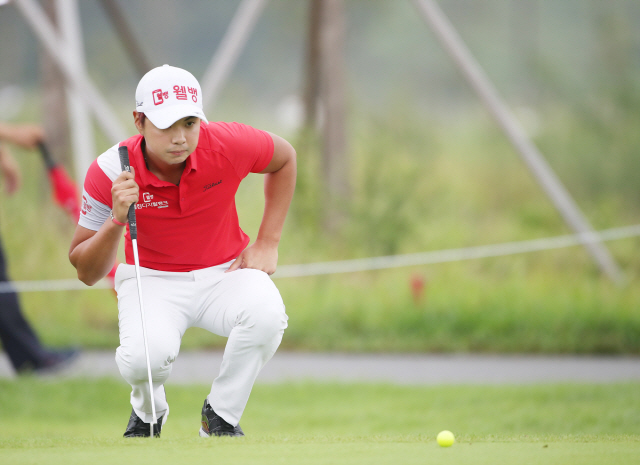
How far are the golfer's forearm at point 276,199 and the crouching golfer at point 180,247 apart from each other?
0.33 feet

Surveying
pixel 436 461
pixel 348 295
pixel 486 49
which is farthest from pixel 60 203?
pixel 486 49

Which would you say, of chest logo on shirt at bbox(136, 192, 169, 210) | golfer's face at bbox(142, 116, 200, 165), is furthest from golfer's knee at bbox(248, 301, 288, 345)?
golfer's face at bbox(142, 116, 200, 165)

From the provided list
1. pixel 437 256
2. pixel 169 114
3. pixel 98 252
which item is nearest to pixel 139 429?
pixel 98 252

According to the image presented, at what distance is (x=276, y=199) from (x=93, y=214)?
1058 mm

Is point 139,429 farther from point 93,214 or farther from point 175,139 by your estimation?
point 175,139

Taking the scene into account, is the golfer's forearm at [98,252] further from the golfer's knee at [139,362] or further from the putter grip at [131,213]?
the golfer's knee at [139,362]

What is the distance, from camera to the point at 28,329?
688 cm

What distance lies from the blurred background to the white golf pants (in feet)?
13.0

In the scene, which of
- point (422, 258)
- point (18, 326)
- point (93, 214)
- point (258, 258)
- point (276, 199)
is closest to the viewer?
point (93, 214)

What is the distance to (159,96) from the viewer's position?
373 cm

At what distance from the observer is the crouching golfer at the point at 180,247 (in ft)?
12.4

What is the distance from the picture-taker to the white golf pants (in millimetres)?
3934

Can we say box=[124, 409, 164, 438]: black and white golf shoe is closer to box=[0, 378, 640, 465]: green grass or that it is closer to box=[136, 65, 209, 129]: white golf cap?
box=[0, 378, 640, 465]: green grass

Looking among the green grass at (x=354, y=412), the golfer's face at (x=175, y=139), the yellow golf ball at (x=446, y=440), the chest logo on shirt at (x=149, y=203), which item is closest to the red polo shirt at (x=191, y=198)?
the chest logo on shirt at (x=149, y=203)
